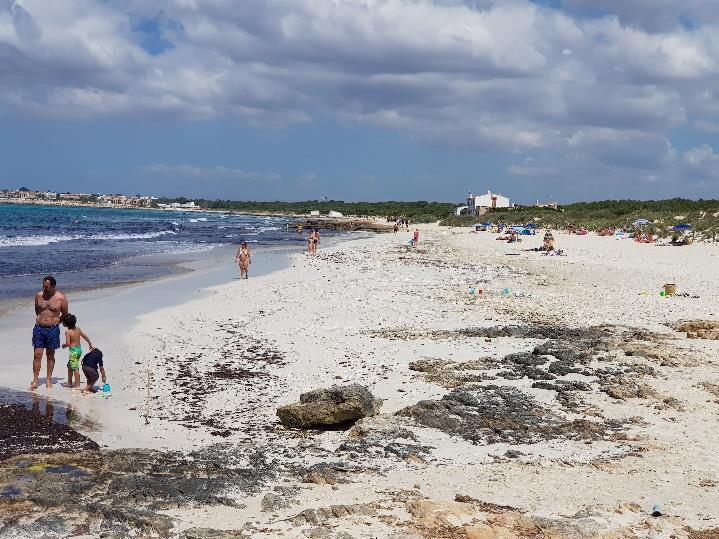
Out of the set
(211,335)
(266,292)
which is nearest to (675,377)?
(211,335)

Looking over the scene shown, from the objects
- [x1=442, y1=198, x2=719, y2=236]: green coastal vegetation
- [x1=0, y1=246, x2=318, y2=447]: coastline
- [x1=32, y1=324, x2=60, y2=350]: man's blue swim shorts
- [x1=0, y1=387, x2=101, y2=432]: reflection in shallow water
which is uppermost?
[x1=442, y1=198, x2=719, y2=236]: green coastal vegetation

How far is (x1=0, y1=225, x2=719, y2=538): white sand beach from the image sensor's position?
6160 mm

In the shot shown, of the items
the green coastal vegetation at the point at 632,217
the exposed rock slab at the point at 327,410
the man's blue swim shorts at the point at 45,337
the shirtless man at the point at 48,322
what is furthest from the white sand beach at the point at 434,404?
the green coastal vegetation at the point at 632,217

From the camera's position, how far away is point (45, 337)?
35.2ft

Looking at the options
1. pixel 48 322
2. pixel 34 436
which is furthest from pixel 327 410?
pixel 48 322

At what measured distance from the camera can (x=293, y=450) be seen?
25.9ft

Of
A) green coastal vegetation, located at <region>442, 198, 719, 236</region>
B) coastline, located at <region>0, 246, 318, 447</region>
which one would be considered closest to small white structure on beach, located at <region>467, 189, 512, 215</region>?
green coastal vegetation, located at <region>442, 198, 719, 236</region>

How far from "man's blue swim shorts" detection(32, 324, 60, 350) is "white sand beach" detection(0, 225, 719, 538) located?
0.68 metres

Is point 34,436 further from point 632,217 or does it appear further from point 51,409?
point 632,217

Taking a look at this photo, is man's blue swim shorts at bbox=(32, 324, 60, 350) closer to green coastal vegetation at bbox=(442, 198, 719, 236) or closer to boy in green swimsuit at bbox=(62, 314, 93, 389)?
boy in green swimsuit at bbox=(62, 314, 93, 389)

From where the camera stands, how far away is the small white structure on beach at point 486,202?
330 feet

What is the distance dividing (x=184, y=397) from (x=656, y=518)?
663 cm

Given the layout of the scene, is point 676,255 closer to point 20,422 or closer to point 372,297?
point 372,297

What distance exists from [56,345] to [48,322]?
40cm
